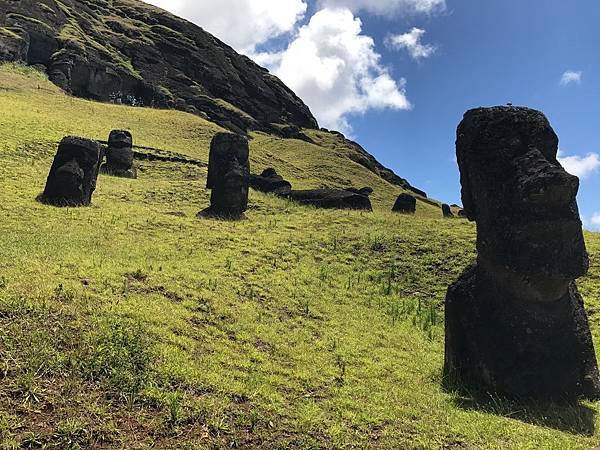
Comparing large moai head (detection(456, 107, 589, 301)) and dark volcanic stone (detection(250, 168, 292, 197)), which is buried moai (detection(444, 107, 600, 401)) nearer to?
large moai head (detection(456, 107, 589, 301))

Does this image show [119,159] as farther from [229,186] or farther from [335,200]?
[335,200]

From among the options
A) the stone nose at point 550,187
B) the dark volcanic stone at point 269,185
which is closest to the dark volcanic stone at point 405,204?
the dark volcanic stone at point 269,185

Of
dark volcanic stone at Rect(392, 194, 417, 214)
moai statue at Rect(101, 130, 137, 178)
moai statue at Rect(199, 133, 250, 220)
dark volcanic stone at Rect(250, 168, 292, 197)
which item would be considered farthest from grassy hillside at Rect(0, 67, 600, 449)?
moai statue at Rect(101, 130, 137, 178)

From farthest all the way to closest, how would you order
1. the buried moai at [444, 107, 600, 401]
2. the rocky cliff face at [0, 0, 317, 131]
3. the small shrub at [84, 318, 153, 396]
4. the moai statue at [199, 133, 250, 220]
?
the rocky cliff face at [0, 0, 317, 131] → the moai statue at [199, 133, 250, 220] → the buried moai at [444, 107, 600, 401] → the small shrub at [84, 318, 153, 396]

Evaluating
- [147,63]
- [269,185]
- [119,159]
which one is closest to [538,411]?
[269,185]

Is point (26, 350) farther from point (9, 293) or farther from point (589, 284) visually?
point (589, 284)

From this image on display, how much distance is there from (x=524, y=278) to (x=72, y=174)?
15.2 m

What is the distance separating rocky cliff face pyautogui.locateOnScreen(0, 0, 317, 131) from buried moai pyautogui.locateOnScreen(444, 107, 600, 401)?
6168 centimetres

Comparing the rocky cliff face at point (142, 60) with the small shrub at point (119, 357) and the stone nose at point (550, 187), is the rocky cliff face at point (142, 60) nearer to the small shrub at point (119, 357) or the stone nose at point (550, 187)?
the small shrub at point (119, 357)

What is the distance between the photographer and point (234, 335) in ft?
29.3

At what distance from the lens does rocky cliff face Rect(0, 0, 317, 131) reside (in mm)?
63531

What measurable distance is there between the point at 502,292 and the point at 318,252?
8.69m

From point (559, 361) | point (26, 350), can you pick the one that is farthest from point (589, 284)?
point (26, 350)

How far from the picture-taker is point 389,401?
23.4 ft
